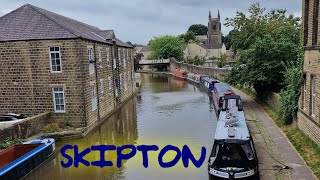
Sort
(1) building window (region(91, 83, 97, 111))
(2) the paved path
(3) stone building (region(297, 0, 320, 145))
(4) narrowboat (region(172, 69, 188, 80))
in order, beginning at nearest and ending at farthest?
(2) the paved path
(3) stone building (region(297, 0, 320, 145))
(1) building window (region(91, 83, 97, 111))
(4) narrowboat (region(172, 69, 188, 80))

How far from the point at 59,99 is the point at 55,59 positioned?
2485mm

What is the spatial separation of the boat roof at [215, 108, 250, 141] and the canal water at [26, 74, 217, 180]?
1878 mm

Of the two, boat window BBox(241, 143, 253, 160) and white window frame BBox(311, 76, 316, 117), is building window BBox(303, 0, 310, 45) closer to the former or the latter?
white window frame BBox(311, 76, 316, 117)

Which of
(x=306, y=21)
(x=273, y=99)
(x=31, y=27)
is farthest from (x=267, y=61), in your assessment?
(x=31, y=27)

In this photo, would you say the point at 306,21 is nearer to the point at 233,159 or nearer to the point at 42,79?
the point at 233,159

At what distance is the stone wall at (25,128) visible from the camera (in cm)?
1568

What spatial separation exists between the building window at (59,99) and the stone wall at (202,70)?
2372 cm

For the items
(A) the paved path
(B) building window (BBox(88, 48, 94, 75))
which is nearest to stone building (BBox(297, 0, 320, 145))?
(A) the paved path

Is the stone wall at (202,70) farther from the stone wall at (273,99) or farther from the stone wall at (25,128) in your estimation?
the stone wall at (25,128)

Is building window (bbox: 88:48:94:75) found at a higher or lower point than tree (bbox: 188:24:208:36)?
lower

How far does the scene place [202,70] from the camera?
58906 millimetres

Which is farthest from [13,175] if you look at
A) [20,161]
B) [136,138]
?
[136,138]

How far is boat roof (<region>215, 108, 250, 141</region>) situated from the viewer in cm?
1129

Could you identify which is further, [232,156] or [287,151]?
[287,151]
